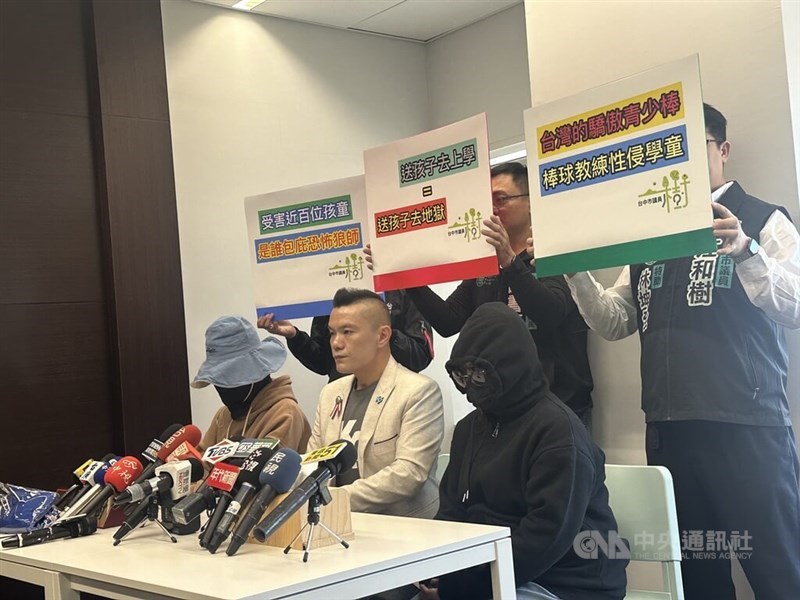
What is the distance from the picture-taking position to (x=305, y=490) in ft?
6.76

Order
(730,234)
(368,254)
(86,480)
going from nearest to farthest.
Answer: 1. (730,234)
2. (86,480)
3. (368,254)

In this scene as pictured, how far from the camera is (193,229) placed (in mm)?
4707

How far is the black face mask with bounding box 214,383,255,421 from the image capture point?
3344 millimetres

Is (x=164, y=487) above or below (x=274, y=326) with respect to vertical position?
below

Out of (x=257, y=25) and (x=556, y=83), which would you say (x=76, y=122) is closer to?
(x=257, y=25)

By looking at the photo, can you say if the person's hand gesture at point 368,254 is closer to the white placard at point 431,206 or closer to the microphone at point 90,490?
the white placard at point 431,206

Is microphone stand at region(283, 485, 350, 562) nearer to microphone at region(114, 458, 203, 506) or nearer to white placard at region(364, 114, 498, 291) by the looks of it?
microphone at region(114, 458, 203, 506)

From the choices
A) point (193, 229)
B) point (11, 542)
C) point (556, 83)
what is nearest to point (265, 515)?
point (11, 542)

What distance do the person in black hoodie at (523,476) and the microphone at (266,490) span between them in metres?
0.58

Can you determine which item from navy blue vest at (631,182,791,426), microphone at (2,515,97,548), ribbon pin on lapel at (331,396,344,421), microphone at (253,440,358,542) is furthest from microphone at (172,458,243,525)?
navy blue vest at (631,182,791,426)

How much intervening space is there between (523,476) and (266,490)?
695 millimetres

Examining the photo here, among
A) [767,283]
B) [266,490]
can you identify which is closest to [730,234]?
[767,283]

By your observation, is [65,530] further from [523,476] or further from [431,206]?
[431,206]

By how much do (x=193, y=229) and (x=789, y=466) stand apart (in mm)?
3076
